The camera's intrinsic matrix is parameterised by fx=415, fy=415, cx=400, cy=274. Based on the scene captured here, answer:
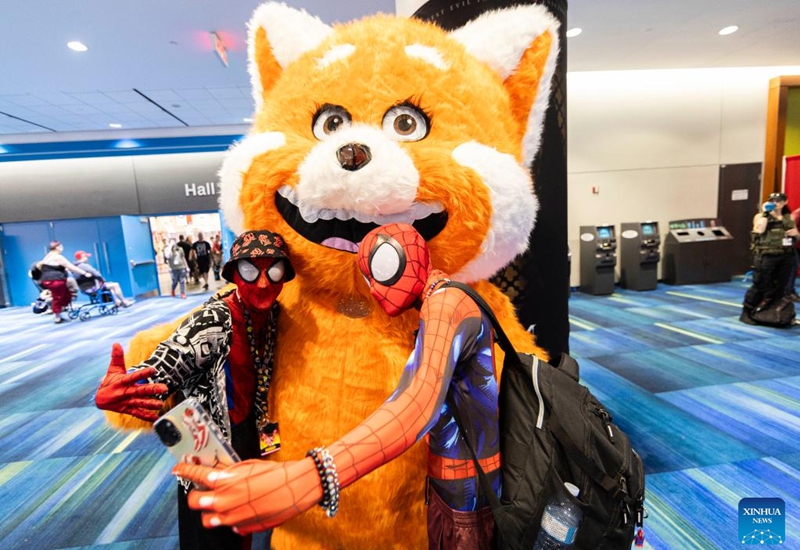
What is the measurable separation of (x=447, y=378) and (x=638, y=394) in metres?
3.01

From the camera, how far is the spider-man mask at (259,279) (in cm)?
108

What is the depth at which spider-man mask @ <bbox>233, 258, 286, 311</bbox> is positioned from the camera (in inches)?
42.7

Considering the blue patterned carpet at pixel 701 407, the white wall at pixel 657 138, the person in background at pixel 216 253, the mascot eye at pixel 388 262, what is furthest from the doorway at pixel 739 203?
the person in background at pixel 216 253

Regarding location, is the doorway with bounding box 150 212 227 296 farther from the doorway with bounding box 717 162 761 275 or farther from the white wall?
the doorway with bounding box 717 162 761 275

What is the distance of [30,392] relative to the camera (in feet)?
13.2

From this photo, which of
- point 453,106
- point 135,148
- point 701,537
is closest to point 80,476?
point 453,106

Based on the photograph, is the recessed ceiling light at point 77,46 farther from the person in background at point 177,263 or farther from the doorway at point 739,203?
the doorway at point 739,203

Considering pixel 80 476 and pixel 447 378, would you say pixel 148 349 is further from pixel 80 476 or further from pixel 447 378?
pixel 80 476

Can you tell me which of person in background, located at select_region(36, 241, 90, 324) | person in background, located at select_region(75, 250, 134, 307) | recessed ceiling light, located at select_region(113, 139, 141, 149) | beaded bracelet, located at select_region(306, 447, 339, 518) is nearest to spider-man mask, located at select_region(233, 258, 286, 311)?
beaded bracelet, located at select_region(306, 447, 339, 518)

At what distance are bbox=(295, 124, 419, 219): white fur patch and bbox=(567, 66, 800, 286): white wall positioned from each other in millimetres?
7091

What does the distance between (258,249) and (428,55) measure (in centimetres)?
75

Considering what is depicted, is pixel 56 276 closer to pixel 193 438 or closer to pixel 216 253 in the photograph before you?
pixel 216 253

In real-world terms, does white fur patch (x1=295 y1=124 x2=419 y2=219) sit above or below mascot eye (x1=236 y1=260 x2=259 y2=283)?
above

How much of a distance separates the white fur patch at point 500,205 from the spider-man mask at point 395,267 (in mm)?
313
